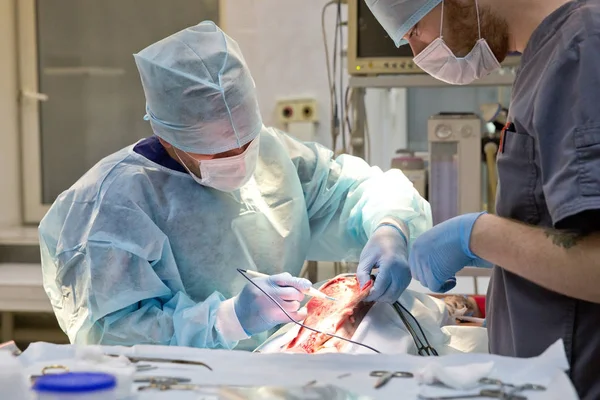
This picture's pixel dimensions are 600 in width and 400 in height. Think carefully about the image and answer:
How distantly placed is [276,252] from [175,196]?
31cm

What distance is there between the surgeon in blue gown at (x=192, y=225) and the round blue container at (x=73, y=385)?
0.68 meters

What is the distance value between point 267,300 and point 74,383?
29.0 inches

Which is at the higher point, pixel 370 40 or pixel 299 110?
pixel 370 40

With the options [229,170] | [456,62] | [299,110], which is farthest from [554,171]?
[299,110]

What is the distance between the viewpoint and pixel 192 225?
179 centimetres

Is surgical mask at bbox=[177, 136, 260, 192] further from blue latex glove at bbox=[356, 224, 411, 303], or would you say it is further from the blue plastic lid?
the blue plastic lid

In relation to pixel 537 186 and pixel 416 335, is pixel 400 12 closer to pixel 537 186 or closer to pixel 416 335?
pixel 537 186

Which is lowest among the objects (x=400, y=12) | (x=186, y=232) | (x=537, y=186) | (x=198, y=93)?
(x=186, y=232)

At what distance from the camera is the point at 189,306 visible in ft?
5.49

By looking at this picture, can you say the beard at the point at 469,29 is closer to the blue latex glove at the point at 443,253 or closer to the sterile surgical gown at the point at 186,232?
the blue latex glove at the point at 443,253

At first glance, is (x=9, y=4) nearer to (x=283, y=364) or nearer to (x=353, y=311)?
(x=353, y=311)

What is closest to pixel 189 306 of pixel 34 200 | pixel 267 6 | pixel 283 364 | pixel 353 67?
pixel 283 364

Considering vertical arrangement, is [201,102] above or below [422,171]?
above

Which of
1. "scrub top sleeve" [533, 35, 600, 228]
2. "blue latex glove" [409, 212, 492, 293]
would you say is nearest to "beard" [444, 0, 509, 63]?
"scrub top sleeve" [533, 35, 600, 228]
